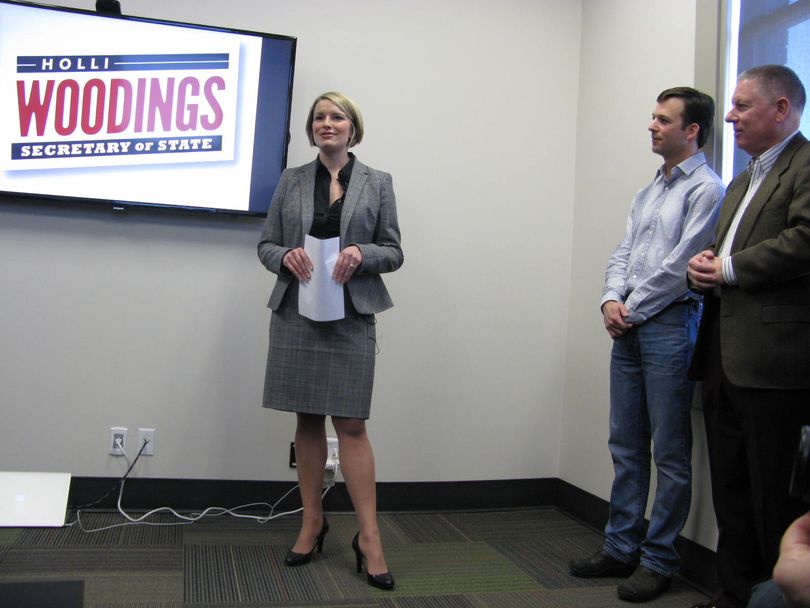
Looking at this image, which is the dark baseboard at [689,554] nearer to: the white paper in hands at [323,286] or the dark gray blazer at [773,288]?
the dark gray blazer at [773,288]

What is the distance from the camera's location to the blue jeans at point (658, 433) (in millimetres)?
2344

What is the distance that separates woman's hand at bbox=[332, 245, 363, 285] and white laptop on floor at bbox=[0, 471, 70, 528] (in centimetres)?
125

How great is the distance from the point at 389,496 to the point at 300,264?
1275 mm

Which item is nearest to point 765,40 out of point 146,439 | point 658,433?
point 658,433

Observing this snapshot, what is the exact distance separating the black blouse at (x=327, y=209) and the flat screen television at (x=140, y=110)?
549 millimetres

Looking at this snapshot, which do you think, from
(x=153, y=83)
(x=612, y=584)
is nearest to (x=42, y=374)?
(x=153, y=83)

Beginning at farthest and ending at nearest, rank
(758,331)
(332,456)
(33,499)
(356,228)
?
(332,456) < (33,499) < (356,228) < (758,331)

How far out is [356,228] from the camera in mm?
2443

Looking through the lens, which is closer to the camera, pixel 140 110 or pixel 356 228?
pixel 356 228

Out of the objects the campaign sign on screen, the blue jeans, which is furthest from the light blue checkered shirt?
the campaign sign on screen

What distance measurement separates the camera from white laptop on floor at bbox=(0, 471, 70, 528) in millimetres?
2615

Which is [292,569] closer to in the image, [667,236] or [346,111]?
[346,111]

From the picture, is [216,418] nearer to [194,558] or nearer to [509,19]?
[194,558]

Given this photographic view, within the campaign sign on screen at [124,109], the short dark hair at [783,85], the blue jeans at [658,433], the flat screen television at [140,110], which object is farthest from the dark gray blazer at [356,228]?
the short dark hair at [783,85]
